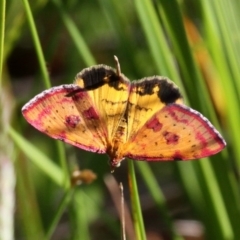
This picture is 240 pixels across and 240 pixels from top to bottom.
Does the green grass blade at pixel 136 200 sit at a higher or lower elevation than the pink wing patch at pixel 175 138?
lower

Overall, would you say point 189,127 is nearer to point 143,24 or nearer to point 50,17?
point 143,24

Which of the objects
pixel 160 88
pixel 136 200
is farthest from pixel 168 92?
pixel 136 200

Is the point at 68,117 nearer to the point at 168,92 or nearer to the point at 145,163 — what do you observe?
the point at 168,92

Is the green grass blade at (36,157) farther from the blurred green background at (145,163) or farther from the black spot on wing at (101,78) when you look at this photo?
the black spot on wing at (101,78)

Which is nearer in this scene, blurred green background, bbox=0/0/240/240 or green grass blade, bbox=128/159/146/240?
green grass blade, bbox=128/159/146/240

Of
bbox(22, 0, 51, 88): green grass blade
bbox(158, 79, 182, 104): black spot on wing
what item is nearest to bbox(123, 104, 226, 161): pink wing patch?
bbox(158, 79, 182, 104): black spot on wing

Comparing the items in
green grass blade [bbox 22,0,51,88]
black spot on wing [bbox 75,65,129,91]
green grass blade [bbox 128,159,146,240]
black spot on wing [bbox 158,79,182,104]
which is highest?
green grass blade [bbox 22,0,51,88]

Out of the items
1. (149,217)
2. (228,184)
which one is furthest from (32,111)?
(149,217)

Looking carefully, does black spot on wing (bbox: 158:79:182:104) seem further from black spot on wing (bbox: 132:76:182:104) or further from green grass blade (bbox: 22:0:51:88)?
green grass blade (bbox: 22:0:51:88)

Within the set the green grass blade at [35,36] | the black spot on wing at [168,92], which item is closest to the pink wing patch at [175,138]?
the black spot on wing at [168,92]

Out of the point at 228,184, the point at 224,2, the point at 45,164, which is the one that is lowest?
the point at 228,184

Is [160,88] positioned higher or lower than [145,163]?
higher
